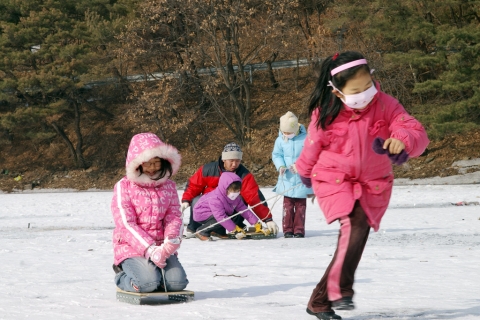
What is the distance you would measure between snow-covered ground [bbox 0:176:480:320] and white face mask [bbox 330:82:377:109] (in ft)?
3.98

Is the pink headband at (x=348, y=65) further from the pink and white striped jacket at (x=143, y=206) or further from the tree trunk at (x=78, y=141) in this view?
the tree trunk at (x=78, y=141)

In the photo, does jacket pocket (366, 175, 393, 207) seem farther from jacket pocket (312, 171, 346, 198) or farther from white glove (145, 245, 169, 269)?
white glove (145, 245, 169, 269)

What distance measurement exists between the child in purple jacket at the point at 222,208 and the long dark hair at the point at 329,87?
5.72 meters

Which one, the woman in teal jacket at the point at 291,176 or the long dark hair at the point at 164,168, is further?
the woman in teal jacket at the point at 291,176

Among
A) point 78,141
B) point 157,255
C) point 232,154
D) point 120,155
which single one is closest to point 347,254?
point 157,255

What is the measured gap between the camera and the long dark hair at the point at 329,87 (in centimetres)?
435

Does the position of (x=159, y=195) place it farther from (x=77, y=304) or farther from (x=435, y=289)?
(x=435, y=289)

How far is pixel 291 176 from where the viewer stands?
36.4 feet

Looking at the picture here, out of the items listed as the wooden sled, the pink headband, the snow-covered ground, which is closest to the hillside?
the snow-covered ground

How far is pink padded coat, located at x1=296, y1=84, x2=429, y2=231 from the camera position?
171 inches

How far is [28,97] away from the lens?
113 ft

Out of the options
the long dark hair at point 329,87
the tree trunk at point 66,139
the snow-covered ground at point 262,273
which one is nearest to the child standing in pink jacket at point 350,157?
the long dark hair at point 329,87

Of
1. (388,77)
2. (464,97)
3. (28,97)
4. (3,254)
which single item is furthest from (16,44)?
(3,254)

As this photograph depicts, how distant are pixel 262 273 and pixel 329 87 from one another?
2.82m
